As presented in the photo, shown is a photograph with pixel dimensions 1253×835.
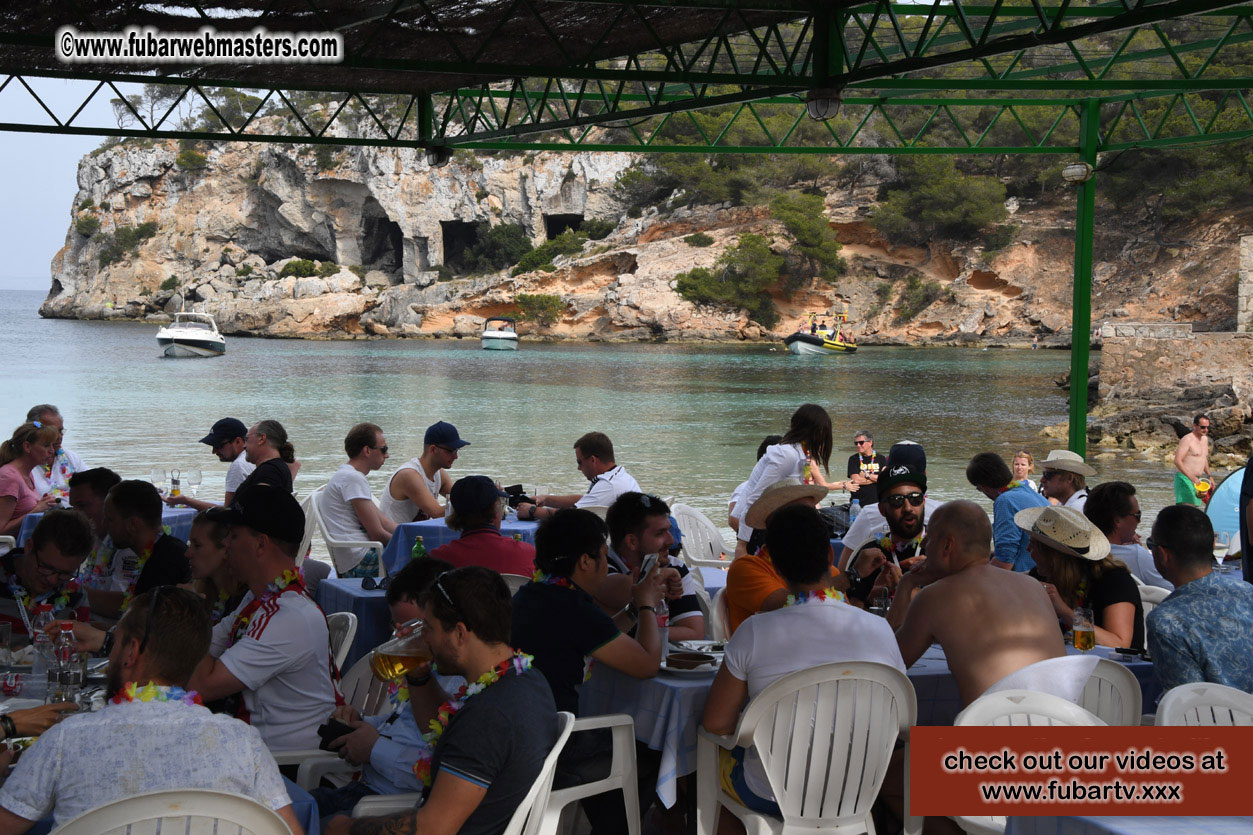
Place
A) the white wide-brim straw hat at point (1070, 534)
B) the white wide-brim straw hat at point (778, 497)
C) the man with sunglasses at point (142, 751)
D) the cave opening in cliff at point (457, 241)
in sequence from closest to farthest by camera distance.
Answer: the man with sunglasses at point (142, 751) → the white wide-brim straw hat at point (1070, 534) → the white wide-brim straw hat at point (778, 497) → the cave opening in cliff at point (457, 241)

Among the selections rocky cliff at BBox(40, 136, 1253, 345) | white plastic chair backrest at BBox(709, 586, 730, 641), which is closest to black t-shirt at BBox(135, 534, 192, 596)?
white plastic chair backrest at BBox(709, 586, 730, 641)

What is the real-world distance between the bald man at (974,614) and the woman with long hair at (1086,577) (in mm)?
550

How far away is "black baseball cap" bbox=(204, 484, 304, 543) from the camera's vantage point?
2.95 m

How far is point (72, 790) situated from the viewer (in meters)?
1.90

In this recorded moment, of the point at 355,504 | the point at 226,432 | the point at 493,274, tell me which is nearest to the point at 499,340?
the point at 493,274

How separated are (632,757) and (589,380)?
3760cm

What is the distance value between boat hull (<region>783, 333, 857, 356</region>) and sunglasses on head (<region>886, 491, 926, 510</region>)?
170 feet

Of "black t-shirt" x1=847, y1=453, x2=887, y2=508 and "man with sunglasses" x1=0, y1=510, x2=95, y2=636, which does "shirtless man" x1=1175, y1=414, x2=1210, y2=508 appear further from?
"man with sunglasses" x1=0, y1=510, x2=95, y2=636

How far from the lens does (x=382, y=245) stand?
7675 centimetres

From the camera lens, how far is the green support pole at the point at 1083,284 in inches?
386

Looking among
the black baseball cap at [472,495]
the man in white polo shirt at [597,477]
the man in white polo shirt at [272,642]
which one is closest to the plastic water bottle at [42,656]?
the man in white polo shirt at [272,642]

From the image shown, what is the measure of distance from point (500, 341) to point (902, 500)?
179ft
